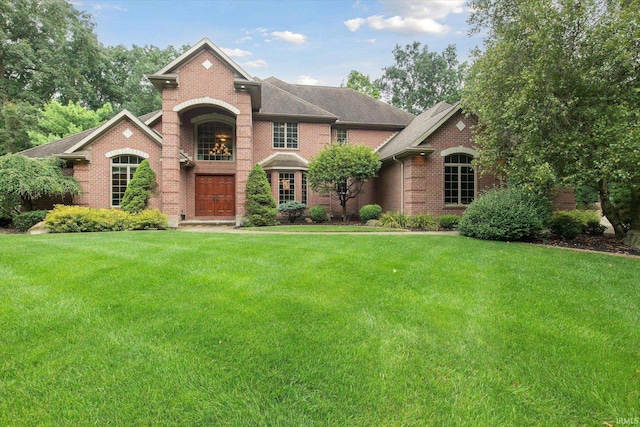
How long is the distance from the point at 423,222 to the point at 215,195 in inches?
425

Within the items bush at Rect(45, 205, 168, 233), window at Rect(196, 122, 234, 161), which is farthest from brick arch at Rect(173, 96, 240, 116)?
bush at Rect(45, 205, 168, 233)

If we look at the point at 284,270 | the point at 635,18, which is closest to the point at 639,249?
the point at 635,18

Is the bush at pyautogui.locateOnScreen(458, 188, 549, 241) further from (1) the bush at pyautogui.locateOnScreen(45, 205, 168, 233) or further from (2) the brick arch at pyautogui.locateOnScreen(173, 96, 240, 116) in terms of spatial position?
(1) the bush at pyautogui.locateOnScreen(45, 205, 168, 233)

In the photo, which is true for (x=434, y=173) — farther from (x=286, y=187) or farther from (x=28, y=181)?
(x=28, y=181)

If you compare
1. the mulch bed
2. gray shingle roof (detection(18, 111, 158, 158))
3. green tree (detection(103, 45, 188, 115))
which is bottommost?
the mulch bed

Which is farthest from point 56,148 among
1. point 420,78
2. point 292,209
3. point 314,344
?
point 420,78

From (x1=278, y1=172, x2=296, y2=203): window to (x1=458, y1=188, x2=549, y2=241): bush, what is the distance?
9471 millimetres

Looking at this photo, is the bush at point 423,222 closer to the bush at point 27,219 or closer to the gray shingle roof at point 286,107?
the gray shingle roof at point 286,107

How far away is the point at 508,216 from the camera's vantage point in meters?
9.10

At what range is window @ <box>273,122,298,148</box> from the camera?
17.9 metres

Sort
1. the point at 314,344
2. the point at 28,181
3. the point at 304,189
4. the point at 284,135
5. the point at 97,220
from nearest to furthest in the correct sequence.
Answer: the point at 314,344
the point at 97,220
the point at 28,181
the point at 304,189
the point at 284,135

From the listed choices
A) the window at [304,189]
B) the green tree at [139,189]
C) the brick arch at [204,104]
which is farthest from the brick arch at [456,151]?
the green tree at [139,189]

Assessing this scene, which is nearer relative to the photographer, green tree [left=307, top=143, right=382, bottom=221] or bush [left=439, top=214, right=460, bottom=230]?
bush [left=439, top=214, right=460, bottom=230]

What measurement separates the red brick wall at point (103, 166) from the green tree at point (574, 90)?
14221mm
